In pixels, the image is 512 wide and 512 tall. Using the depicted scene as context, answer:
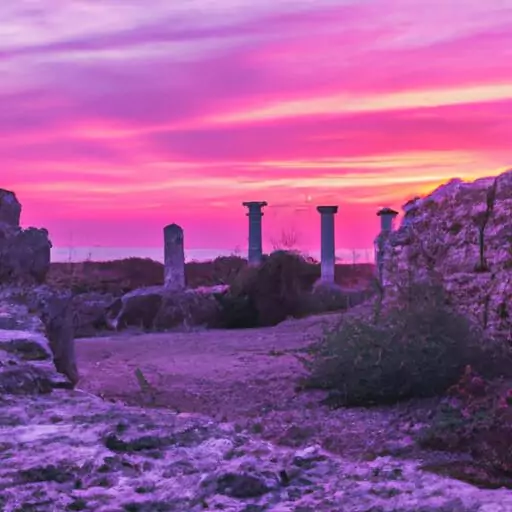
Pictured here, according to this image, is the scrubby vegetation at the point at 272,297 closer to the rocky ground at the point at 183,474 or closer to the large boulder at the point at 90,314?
the large boulder at the point at 90,314

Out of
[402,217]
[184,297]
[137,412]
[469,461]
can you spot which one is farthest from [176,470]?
[184,297]

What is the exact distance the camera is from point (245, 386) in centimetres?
938

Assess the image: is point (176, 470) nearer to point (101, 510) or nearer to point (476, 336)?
point (101, 510)

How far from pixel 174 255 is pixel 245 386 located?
1369 cm

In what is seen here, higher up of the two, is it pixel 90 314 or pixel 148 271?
pixel 148 271

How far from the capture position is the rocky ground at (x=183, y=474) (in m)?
2.74

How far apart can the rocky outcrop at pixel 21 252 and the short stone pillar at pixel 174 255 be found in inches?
477

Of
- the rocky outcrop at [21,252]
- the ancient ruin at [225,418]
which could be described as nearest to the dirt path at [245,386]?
the ancient ruin at [225,418]

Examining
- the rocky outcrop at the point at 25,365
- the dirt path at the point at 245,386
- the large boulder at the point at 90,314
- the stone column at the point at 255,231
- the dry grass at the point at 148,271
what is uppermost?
the stone column at the point at 255,231

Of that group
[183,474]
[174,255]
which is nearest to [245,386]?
[183,474]

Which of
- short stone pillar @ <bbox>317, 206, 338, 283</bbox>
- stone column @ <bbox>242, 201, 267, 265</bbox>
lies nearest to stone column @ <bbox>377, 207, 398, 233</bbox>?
short stone pillar @ <bbox>317, 206, 338, 283</bbox>

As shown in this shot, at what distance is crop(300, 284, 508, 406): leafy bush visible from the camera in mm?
7938

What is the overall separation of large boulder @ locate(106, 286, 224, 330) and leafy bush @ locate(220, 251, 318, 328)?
379mm

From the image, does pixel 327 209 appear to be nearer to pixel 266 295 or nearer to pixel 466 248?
pixel 266 295
